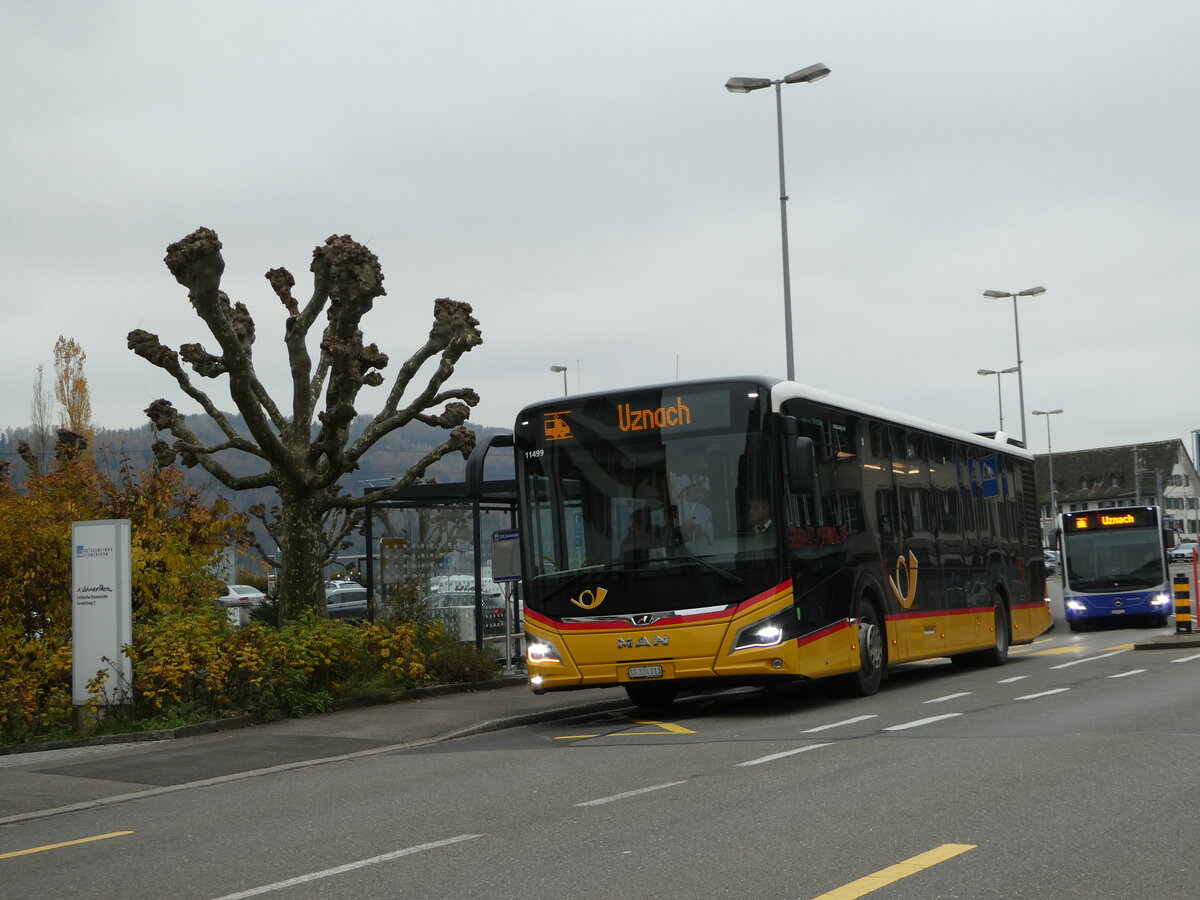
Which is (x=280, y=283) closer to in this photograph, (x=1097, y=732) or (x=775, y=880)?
(x=1097, y=732)

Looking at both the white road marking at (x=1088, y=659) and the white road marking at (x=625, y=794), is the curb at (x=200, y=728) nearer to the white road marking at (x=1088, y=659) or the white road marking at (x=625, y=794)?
the white road marking at (x=625, y=794)

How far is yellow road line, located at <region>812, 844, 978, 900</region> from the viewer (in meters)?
6.15

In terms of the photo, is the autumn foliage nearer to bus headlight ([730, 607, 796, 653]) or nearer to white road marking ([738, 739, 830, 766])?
bus headlight ([730, 607, 796, 653])

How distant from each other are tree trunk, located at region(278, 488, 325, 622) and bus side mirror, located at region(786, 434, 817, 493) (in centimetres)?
765

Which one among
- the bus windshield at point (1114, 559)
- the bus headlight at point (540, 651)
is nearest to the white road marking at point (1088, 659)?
the bus headlight at point (540, 651)

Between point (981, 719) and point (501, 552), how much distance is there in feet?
27.8

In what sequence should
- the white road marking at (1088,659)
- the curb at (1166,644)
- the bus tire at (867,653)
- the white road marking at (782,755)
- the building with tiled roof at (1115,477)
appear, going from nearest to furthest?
1. the white road marking at (782,755)
2. the bus tire at (867,653)
3. the white road marking at (1088,659)
4. the curb at (1166,644)
5. the building with tiled roof at (1115,477)

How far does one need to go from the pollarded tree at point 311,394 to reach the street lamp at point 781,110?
7.62 meters

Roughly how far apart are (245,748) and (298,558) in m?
5.72

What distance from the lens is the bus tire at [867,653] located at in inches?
635

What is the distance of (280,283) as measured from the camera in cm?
2162

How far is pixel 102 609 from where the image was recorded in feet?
50.4

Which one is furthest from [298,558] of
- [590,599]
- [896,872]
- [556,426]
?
[896,872]

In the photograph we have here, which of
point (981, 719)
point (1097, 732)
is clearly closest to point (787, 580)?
→ point (981, 719)
